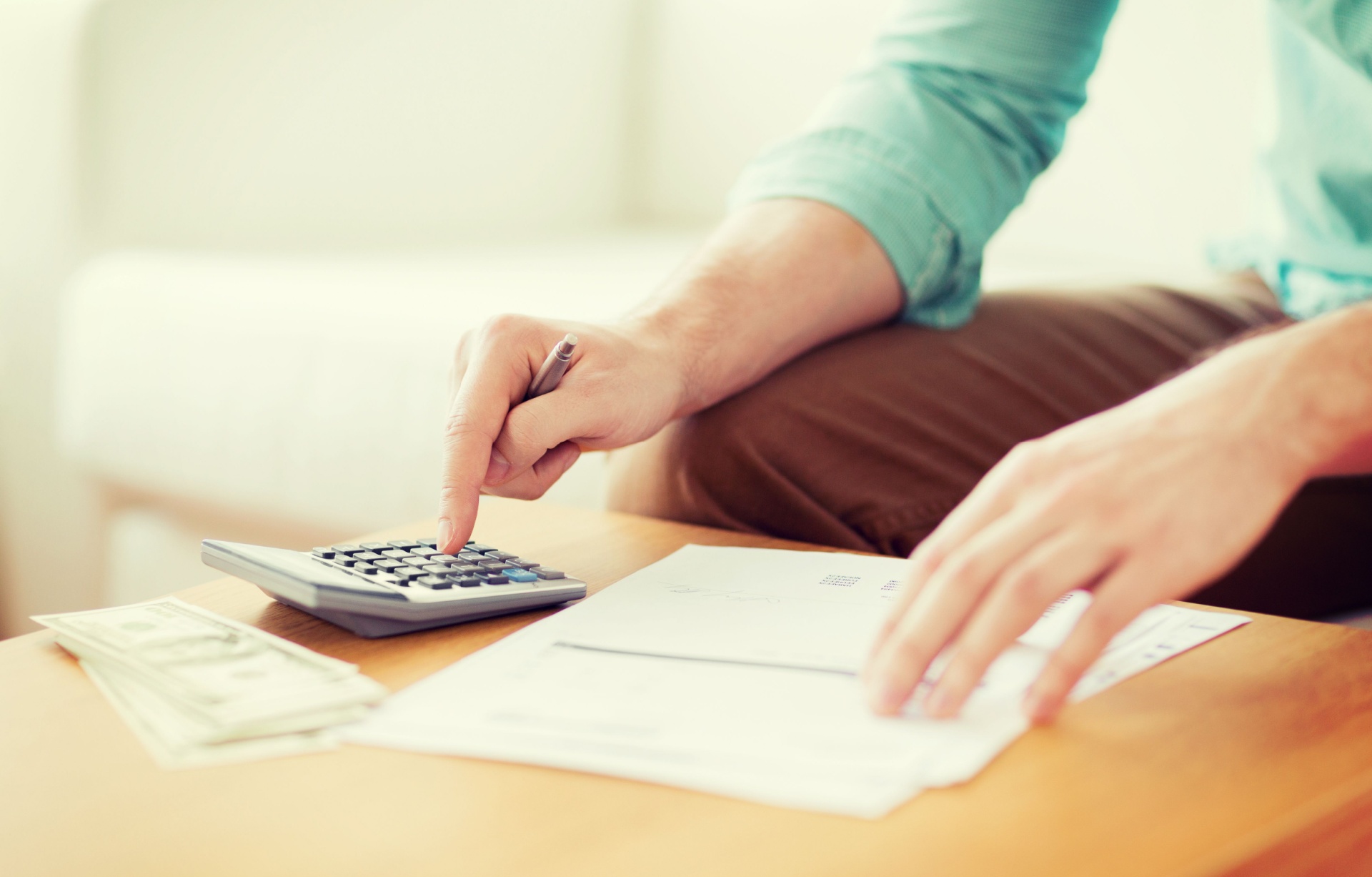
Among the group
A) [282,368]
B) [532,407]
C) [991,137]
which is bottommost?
[282,368]

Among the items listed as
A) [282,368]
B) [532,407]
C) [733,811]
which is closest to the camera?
[733,811]

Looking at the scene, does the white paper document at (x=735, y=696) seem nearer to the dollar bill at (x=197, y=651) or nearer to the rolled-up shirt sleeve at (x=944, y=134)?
the dollar bill at (x=197, y=651)

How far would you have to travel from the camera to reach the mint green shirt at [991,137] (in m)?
0.88

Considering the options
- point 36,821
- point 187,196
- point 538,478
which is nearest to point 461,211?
point 187,196

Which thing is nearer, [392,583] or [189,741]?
[189,741]

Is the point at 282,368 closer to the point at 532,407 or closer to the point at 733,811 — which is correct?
the point at 532,407

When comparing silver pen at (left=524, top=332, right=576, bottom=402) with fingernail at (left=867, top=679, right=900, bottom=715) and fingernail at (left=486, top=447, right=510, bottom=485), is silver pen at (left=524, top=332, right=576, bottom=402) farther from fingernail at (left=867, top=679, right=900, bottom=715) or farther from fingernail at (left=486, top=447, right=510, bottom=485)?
fingernail at (left=867, top=679, right=900, bottom=715)

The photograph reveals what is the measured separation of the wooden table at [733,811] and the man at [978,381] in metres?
0.04

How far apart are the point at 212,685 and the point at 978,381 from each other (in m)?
0.56

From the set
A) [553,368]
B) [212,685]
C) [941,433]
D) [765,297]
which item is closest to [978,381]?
[941,433]

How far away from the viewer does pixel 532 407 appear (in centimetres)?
62

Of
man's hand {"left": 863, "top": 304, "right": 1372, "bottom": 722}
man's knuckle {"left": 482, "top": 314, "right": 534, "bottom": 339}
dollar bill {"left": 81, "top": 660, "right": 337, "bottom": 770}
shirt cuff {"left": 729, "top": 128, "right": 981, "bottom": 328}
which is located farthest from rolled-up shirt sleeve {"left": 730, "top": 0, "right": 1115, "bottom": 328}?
dollar bill {"left": 81, "top": 660, "right": 337, "bottom": 770}

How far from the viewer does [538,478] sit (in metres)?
0.64

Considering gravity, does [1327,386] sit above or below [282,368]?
above
